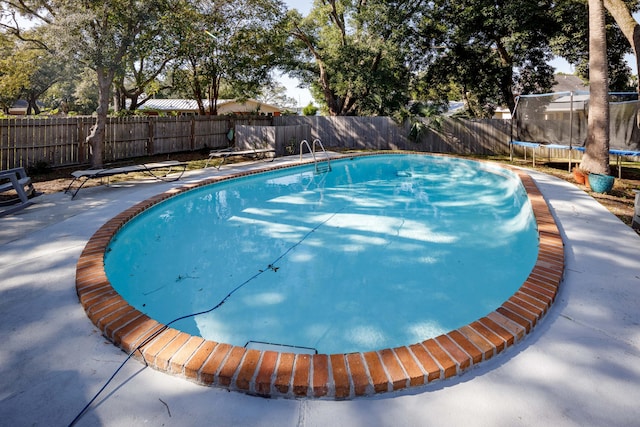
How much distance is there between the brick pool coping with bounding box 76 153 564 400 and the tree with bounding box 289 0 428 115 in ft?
49.5

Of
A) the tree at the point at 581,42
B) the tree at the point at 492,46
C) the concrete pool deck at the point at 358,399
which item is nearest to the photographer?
the concrete pool deck at the point at 358,399

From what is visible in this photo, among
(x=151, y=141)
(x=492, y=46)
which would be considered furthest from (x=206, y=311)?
(x=492, y=46)

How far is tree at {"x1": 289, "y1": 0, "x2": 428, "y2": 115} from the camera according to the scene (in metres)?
15.5

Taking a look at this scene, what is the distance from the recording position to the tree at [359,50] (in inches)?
612

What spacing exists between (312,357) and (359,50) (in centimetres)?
1631

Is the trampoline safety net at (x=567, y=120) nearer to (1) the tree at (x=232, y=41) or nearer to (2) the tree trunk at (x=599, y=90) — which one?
(2) the tree trunk at (x=599, y=90)

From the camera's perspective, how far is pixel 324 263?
454 cm

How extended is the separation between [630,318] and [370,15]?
629 inches

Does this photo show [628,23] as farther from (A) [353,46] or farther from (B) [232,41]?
(B) [232,41]

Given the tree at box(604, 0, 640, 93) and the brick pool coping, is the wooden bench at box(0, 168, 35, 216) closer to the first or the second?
the brick pool coping

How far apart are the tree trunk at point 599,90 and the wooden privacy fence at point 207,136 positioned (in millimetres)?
7031

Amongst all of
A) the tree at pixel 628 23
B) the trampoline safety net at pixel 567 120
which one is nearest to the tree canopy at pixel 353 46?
the trampoline safety net at pixel 567 120

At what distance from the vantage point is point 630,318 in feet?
8.61

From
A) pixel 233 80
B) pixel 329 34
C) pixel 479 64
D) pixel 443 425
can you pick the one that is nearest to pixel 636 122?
pixel 479 64
